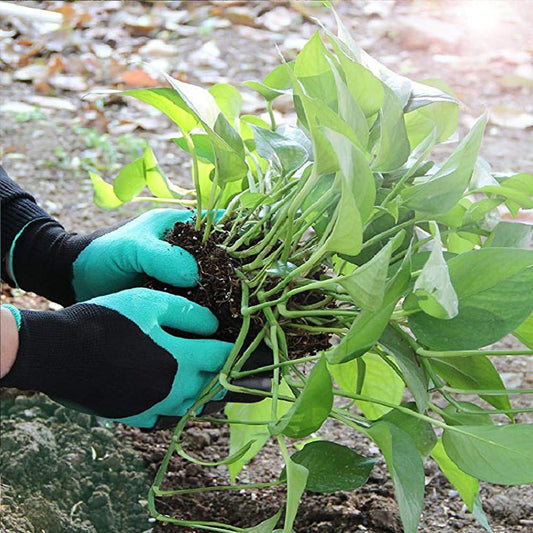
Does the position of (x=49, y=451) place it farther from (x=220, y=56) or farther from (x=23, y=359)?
(x=220, y=56)

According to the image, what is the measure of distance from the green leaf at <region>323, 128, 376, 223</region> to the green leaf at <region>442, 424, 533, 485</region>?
223 mm

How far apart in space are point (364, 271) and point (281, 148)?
0.26m

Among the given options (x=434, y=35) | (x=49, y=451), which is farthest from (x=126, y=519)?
(x=434, y=35)

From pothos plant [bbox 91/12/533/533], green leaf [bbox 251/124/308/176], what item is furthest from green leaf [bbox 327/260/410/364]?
green leaf [bbox 251/124/308/176]

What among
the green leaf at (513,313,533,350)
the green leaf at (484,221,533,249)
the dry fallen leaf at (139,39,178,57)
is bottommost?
the dry fallen leaf at (139,39,178,57)

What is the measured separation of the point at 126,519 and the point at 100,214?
93 centimetres

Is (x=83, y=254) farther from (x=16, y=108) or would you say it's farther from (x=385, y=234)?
(x=16, y=108)

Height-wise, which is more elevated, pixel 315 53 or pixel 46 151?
pixel 315 53

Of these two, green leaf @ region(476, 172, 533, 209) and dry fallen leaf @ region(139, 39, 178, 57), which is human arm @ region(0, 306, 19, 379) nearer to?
green leaf @ region(476, 172, 533, 209)

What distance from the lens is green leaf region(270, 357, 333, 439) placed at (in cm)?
75

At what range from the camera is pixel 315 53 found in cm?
94

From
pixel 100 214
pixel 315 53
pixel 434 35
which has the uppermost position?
pixel 315 53

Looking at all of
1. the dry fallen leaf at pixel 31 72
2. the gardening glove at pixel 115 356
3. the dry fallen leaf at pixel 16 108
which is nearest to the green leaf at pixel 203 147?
the gardening glove at pixel 115 356

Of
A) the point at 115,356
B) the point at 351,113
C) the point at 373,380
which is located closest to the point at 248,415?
the point at 373,380
